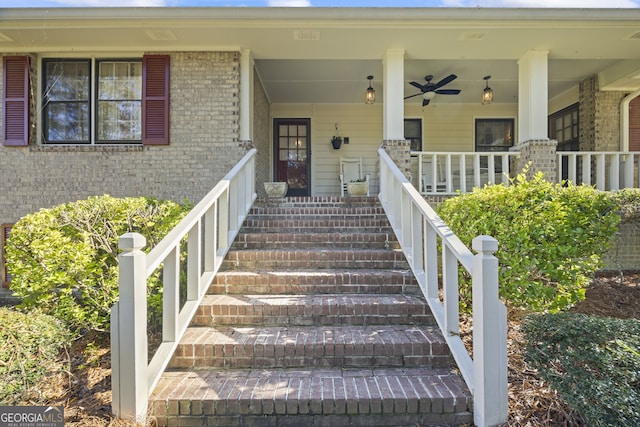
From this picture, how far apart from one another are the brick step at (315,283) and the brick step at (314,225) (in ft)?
3.83

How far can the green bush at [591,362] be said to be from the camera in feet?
6.11

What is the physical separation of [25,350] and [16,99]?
16.4 ft

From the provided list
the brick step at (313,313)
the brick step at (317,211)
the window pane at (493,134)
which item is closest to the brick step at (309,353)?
the brick step at (313,313)

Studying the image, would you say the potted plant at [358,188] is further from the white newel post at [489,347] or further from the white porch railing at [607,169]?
the white newel post at [489,347]

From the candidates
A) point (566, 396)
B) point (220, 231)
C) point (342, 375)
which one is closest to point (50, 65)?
point (220, 231)

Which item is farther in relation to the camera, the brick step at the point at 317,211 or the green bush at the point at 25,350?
the brick step at the point at 317,211

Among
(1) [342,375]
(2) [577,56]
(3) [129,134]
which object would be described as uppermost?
(2) [577,56]

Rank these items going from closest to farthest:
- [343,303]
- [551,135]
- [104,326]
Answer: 1. [343,303]
2. [104,326]
3. [551,135]

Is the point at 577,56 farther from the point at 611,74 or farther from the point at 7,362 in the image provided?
the point at 7,362

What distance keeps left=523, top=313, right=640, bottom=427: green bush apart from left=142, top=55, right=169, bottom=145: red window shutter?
5674 mm

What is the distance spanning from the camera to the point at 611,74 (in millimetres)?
6992

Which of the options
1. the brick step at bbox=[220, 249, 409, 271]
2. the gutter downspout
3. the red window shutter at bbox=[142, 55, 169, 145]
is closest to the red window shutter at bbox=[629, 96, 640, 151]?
the gutter downspout

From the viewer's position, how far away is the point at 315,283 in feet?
11.7

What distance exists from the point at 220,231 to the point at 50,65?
479 cm
